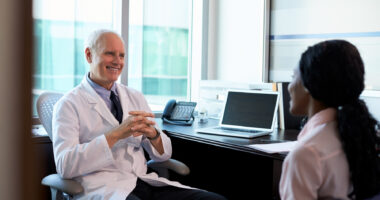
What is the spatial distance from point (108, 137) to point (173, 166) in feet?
1.25

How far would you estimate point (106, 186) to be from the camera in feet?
5.70

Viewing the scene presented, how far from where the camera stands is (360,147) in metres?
0.96

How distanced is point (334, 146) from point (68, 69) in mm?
2045

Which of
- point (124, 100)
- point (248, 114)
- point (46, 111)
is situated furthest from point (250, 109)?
point (46, 111)

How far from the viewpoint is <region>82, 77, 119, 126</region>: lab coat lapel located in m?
1.90

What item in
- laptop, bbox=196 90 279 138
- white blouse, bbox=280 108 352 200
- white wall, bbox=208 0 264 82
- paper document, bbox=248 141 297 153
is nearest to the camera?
white blouse, bbox=280 108 352 200

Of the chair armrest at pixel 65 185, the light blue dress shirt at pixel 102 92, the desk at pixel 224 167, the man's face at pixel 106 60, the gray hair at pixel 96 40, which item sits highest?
the gray hair at pixel 96 40

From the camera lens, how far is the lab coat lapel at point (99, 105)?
1.90m

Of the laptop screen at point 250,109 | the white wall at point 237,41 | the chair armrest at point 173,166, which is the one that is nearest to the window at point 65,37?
the chair armrest at point 173,166

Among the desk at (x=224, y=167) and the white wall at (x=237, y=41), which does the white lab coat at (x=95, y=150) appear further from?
the white wall at (x=237, y=41)

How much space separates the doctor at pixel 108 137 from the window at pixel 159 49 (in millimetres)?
989

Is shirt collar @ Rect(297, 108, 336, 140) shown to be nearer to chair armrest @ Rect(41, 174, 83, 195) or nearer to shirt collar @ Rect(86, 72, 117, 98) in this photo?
chair armrest @ Rect(41, 174, 83, 195)

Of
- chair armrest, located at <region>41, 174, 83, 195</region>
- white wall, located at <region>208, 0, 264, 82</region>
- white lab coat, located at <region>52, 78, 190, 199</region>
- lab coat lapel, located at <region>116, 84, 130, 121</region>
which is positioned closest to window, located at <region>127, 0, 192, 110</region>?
white wall, located at <region>208, 0, 264, 82</region>

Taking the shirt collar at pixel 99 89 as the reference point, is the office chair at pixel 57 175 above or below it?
below
